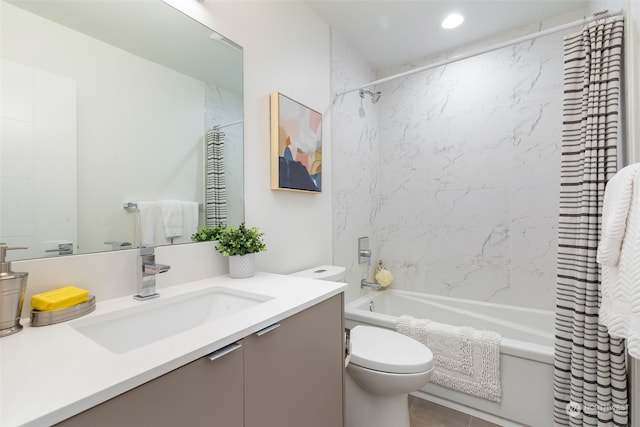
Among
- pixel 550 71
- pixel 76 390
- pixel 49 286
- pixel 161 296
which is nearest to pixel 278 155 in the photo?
pixel 161 296

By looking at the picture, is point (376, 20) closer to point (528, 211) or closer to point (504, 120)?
point (504, 120)

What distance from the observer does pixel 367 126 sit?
262 cm

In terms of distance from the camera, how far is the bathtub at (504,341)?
59.9 inches

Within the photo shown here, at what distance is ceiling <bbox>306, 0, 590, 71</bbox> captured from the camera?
1.94 m

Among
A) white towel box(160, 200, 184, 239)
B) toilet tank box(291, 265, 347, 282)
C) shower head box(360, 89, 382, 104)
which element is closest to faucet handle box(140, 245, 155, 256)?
white towel box(160, 200, 184, 239)

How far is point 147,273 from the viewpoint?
98 centimetres

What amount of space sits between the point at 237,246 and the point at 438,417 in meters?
1.54

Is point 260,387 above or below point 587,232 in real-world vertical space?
below

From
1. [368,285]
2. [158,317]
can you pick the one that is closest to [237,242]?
[158,317]

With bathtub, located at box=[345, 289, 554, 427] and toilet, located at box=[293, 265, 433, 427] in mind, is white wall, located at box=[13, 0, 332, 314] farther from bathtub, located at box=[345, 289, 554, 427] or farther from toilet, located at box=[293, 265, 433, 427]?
bathtub, located at box=[345, 289, 554, 427]

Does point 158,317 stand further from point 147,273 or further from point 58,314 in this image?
point 58,314

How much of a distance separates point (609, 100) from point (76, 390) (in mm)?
2060

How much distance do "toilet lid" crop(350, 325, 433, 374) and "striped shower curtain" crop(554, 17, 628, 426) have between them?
2.19 ft

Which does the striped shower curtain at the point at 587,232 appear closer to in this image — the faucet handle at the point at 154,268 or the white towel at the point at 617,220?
the white towel at the point at 617,220
